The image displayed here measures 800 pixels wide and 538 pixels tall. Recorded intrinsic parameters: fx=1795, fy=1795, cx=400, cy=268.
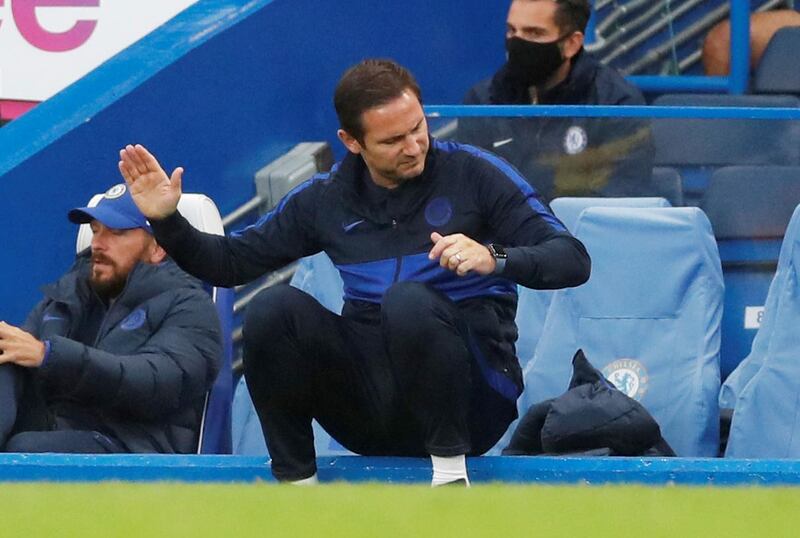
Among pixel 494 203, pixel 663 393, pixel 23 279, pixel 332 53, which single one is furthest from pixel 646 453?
pixel 332 53

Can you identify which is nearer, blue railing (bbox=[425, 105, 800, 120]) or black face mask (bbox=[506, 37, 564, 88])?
blue railing (bbox=[425, 105, 800, 120])

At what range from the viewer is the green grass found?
2.53 metres

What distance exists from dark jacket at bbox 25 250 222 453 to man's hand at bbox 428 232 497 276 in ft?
3.86

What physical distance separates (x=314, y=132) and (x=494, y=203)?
8.33 ft

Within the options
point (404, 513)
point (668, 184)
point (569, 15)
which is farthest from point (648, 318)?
point (404, 513)

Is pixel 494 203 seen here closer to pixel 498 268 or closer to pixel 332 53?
pixel 498 268

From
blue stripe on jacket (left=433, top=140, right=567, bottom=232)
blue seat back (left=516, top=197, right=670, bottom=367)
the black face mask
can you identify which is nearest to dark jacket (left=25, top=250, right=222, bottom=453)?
blue stripe on jacket (left=433, top=140, right=567, bottom=232)

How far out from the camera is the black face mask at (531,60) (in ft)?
19.7

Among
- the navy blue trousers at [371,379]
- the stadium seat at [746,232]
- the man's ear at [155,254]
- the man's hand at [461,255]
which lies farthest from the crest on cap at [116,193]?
the stadium seat at [746,232]

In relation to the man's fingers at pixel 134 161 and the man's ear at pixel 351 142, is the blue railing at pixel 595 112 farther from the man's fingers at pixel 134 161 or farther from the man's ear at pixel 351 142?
the man's fingers at pixel 134 161

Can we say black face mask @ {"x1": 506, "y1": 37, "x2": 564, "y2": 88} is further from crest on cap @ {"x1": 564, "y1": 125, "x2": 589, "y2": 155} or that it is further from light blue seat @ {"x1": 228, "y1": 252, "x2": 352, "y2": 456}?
light blue seat @ {"x1": 228, "y1": 252, "x2": 352, "y2": 456}

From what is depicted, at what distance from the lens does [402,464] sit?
4.05m

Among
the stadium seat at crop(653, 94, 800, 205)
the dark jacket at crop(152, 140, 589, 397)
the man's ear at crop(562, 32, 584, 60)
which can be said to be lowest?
the stadium seat at crop(653, 94, 800, 205)

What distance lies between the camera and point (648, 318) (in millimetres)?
5418
